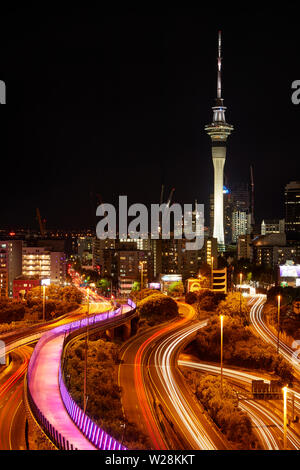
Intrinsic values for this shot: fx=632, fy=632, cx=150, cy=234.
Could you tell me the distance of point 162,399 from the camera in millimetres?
13984

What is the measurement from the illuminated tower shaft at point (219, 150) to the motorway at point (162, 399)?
58527 mm

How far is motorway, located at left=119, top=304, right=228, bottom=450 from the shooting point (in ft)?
37.1

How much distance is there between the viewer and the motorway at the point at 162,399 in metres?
11.3

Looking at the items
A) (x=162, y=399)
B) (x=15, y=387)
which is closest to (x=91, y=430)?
(x=162, y=399)

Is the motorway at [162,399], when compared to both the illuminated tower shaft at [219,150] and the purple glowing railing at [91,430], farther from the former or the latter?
the illuminated tower shaft at [219,150]

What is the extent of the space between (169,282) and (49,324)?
16.6 m

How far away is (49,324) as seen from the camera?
22.5m

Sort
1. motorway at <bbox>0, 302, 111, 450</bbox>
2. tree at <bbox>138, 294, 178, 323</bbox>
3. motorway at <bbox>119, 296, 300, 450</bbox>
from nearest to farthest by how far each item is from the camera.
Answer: motorway at <bbox>0, 302, 111, 450</bbox> → motorway at <bbox>119, 296, 300, 450</bbox> → tree at <bbox>138, 294, 178, 323</bbox>

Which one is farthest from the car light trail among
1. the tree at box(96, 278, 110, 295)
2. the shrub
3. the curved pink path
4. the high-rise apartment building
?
the high-rise apartment building

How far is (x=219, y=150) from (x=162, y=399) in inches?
2673

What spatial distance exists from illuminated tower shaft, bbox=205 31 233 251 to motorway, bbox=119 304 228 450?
192 feet

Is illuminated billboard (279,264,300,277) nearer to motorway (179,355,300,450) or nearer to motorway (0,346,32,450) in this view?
motorway (179,355,300,450)

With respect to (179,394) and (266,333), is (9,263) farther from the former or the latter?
(179,394)

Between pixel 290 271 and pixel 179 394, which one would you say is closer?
pixel 179 394
